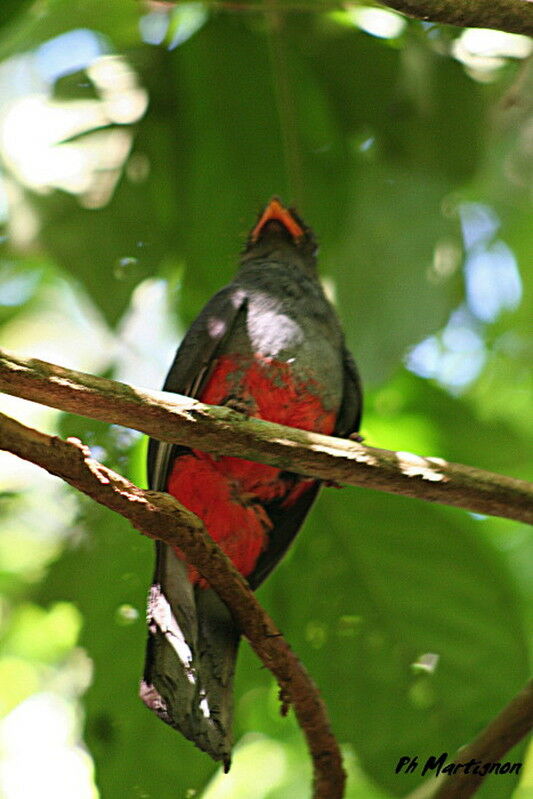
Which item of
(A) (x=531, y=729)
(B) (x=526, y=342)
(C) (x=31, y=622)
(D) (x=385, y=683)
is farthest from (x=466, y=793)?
(B) (x=526, y=342)

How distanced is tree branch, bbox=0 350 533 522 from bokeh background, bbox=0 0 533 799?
35.0 inches

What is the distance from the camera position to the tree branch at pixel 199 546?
6.98 ft

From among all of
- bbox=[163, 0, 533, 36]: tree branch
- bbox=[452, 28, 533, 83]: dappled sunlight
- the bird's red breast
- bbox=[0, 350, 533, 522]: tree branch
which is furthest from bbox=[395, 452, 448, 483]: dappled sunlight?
bbox=[452, 28, 533, 83]: dappled sunlight

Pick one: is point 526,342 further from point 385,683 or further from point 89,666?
point 89,666

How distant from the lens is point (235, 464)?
331cm

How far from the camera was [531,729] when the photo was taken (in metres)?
2.75

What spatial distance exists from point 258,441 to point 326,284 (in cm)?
201

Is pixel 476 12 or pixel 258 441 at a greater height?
pixel 476 12

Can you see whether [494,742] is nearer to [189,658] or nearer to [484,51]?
[189,658]

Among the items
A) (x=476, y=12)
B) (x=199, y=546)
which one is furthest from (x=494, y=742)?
(x=476, y=12)

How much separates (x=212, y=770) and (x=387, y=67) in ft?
8.91

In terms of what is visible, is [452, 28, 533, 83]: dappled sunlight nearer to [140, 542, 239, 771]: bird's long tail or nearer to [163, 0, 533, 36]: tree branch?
[163, 0, 533, 36]: tree branch

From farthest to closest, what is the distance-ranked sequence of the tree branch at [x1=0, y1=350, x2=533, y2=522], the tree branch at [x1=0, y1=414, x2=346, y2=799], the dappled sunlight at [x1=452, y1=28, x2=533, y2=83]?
1. the dappled sunlight at [x1=452, y1=28, x2=533, y2=83]
2. the tree branch at [x1=0, y1=350, x2=533, y2=522]
3. the tree branch at [x1=0, y1=414, x2=346, y2=799]

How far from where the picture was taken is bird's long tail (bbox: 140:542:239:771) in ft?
8.93
